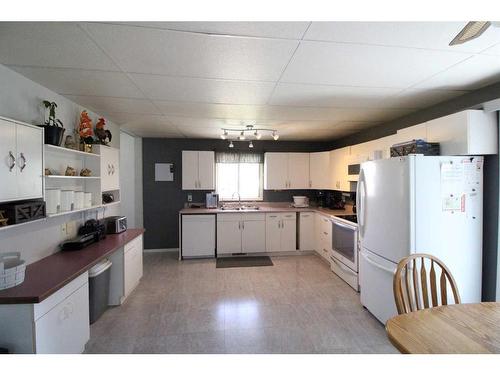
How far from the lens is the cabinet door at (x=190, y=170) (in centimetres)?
449

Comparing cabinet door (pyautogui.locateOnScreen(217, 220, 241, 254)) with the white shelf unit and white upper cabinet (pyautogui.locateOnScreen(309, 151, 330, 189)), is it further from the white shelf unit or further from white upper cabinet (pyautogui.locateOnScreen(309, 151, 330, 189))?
the white shelf unit

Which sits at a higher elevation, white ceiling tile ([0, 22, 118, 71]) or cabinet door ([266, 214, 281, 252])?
white ceiling tile ([0, 22, 118, 71])

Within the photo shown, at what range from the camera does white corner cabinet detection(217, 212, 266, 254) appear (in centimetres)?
427

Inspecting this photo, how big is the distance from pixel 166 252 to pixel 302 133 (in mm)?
3560

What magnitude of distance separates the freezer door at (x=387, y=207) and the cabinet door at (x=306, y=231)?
1834 millimetres

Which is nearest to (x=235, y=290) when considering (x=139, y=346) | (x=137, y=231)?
(x=139, y=346)

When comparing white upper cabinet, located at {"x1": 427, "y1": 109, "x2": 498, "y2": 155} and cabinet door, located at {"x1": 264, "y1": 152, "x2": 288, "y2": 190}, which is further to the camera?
cabinet door, located at {"x1": 264, "y1": 152, "x2": 288, "y2": 190}

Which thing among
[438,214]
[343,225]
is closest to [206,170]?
[343,225]

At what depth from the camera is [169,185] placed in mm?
4703

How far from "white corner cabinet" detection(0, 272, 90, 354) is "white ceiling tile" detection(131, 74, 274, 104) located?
1723 mm

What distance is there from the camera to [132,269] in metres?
2.92

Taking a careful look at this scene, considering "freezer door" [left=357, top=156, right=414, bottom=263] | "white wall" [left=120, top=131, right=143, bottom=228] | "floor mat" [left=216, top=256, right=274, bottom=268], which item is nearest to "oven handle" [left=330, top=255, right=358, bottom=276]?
"freezer door" [left=357, top=156, right=414, bottom=263]

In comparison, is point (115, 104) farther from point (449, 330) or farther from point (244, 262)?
point (449, 330)

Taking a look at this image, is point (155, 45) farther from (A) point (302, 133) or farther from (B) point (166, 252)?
(B) point (166, 252)
